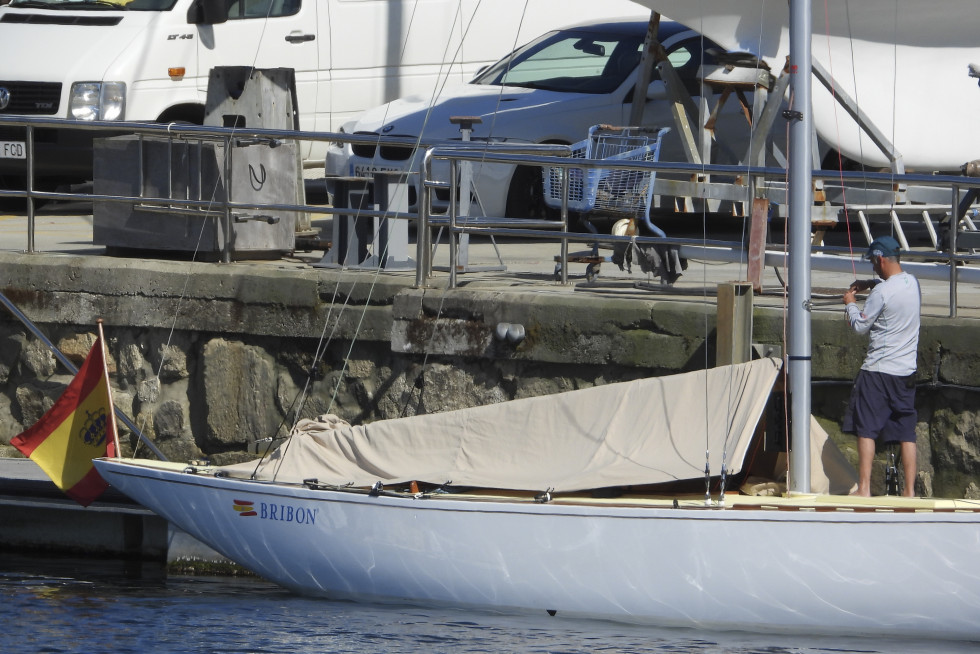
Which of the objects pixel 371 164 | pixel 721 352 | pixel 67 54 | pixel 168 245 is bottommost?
pixel 721 352

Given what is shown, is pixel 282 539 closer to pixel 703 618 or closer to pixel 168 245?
pixel 703 618

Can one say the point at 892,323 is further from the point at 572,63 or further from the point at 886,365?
the point at 572,63

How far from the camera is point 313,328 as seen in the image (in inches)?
372

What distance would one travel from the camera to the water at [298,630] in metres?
7.14

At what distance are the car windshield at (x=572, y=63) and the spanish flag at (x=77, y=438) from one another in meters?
5.31

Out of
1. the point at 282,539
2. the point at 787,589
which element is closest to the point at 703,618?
the point at 787,589

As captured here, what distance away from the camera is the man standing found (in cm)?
762

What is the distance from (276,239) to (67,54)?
Result: 12.9 ft

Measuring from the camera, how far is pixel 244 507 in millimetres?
7793

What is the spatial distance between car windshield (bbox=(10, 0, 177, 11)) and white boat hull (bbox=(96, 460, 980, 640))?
676 centimetres

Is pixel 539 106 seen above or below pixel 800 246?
above

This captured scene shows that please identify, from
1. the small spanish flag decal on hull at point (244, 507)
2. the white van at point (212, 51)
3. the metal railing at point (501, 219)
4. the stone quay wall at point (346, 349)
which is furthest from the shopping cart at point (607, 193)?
the white van at point (212, 51)

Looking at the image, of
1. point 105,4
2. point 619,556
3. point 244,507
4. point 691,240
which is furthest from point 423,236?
point 105,4

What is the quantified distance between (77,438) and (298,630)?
189 centimetres
